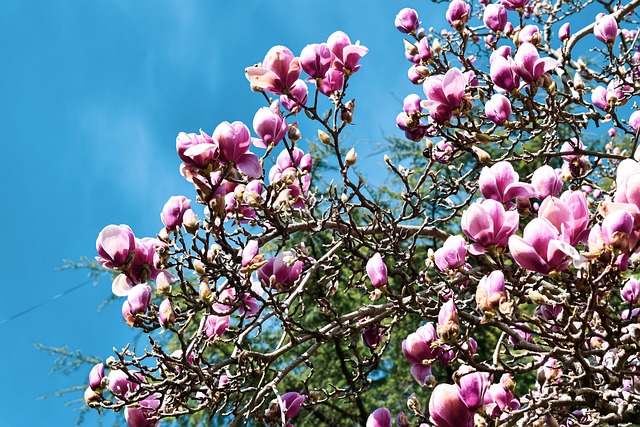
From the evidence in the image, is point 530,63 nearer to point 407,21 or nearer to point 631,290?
point 631,290

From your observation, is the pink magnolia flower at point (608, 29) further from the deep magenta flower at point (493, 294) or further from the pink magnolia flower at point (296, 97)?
the deep magenta flower at point (493, 294)

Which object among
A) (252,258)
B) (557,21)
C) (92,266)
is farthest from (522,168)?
(252,258)

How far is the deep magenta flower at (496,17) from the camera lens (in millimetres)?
2723

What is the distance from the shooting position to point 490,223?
50.8 inches

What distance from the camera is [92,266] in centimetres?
643

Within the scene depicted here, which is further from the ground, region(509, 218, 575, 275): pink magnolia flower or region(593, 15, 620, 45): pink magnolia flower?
region(593, 15, 620, 45): pink magnolia flower

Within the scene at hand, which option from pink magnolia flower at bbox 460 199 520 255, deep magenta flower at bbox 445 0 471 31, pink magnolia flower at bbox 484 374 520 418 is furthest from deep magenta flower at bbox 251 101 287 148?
deep magenta flower at bbox 445 0 471 31

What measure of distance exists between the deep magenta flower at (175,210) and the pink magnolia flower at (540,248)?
960 millimetres

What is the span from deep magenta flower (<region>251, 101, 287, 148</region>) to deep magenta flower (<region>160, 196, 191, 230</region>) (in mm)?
277

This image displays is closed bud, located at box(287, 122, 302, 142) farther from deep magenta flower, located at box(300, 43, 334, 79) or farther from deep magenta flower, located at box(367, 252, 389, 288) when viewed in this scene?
deep magenta flower, located at box(367, 252, 389, 288)

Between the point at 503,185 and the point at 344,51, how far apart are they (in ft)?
2.13

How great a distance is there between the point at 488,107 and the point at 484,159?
0.34 meters

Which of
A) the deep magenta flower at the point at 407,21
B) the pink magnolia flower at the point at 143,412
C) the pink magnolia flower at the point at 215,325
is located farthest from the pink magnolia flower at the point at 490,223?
the deep magenta flower at the point at 407,21

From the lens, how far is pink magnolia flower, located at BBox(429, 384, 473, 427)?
51.4 inches
